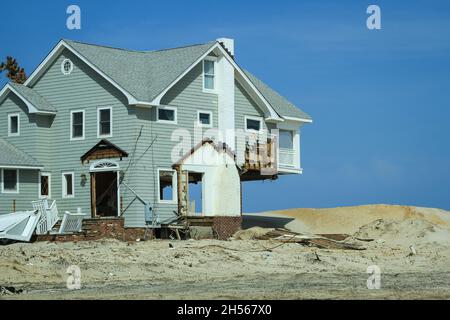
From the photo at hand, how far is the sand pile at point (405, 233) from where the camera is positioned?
45469 mm

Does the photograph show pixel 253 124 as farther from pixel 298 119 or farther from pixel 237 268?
pixel 237 268

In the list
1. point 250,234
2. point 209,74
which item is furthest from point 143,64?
point 250,234

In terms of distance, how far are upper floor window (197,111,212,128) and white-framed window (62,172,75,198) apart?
20.6 ft

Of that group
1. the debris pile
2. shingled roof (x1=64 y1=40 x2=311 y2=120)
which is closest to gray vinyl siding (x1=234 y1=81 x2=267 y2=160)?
shingled roof (x1=64 y1=40 x2=311 y2=120)

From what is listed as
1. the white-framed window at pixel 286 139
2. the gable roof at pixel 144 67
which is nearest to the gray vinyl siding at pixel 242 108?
the gable roof at pixel 144 67

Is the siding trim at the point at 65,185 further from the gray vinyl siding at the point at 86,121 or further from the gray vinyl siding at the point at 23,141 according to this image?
the gray vinyl siding at the point at 23,141

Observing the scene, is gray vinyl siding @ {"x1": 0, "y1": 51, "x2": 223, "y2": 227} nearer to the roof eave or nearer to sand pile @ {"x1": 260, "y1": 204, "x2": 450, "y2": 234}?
the roof eave

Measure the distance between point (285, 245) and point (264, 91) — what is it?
55.0 feet

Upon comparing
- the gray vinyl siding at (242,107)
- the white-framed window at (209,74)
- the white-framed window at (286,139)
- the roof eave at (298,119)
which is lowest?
the white-framed window at (286,139)

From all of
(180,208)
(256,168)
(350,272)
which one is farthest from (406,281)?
(256,168)

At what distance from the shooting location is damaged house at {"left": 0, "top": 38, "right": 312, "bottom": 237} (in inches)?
1844

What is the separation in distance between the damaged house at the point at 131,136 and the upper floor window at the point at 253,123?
0.49 feet
